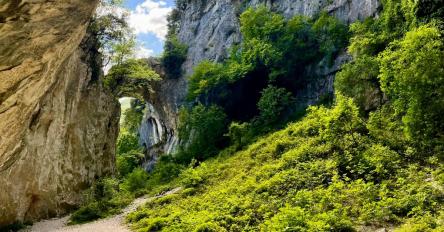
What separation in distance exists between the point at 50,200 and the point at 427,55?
20.7 meters

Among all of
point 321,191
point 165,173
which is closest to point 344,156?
point 321,191

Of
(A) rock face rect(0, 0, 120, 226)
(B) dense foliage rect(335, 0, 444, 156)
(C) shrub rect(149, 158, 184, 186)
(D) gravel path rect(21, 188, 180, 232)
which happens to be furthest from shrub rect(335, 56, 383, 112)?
(C) shrub rect(149, 158, 184, 186)

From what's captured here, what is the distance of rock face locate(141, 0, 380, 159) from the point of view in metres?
39.5

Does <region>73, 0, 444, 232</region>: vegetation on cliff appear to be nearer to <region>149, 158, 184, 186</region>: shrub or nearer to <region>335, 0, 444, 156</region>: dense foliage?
<region>335, 0, 444, 156</region>: dense foliage

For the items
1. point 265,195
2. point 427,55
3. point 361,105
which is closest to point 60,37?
point 265,195

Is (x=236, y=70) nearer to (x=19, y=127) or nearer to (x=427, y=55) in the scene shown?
(x=427, y=55)

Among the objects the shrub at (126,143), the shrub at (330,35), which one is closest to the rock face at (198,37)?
the shrub at (330,35)

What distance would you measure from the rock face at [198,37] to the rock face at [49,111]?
43.3ft

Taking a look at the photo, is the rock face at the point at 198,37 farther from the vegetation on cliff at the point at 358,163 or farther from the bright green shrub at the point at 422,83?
the bright green shrub at the point at 422,83

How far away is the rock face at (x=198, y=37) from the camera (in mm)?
39519

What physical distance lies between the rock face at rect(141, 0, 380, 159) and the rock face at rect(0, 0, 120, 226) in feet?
43.3

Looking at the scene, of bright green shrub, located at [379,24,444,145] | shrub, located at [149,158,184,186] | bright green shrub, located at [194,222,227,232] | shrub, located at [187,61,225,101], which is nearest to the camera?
bright green shrub, located at [194,222,227,232]

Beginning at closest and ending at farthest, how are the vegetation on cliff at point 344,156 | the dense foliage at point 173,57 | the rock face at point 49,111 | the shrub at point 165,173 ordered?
the rock face at point 49,111, the vegetation on cliff at point 344,156, the shrub at point 165,173, the dense foliage at point 173,57

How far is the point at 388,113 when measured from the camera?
1873 centimetres
